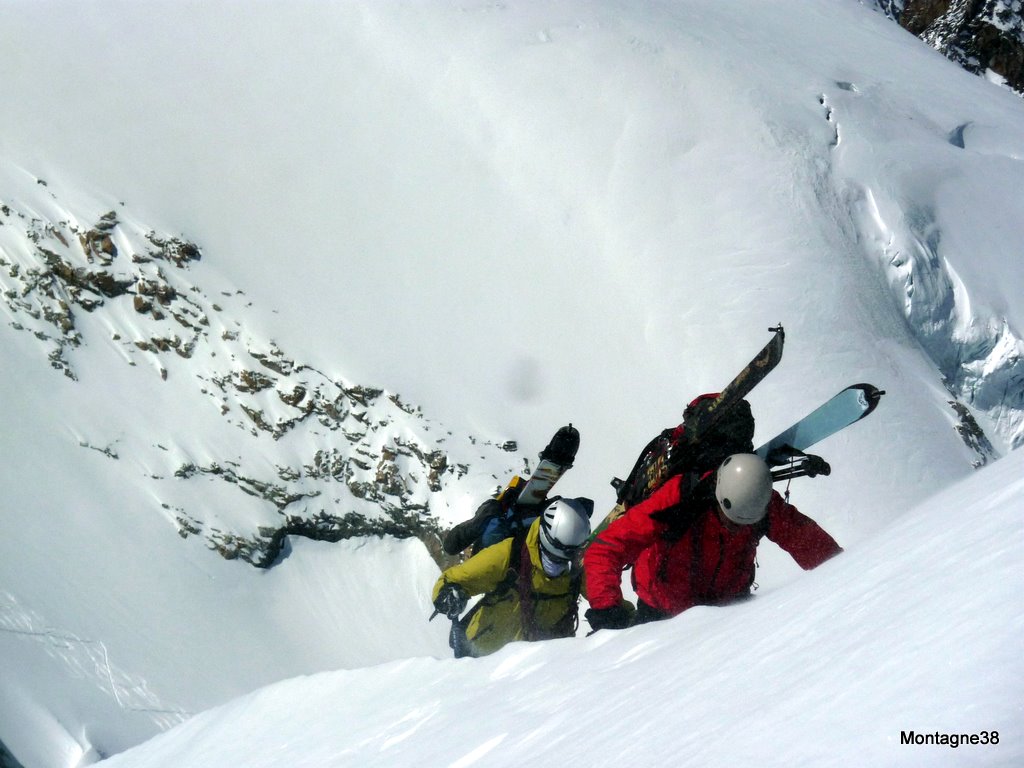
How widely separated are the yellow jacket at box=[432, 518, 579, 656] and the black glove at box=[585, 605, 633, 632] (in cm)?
103

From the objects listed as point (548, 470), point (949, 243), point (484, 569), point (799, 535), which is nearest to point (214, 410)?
point (548, 470)

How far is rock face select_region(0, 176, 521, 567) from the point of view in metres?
15.4

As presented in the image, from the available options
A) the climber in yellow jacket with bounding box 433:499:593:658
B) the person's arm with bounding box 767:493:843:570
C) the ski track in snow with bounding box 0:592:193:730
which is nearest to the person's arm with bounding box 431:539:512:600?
the climber in yellow jacket with bounding box 433:499:593:658

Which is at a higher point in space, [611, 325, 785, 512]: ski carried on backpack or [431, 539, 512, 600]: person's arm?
[611, 325, 785, 512]: ski carried on backpack

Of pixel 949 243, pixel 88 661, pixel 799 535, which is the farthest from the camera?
pixel 949 243

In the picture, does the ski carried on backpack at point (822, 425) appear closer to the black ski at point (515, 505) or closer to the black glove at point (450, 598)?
the black ski at point (515, 505)

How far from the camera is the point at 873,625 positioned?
2.34 metres

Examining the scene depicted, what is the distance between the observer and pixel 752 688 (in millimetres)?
2447

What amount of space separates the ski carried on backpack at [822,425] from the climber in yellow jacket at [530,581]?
1.16 m

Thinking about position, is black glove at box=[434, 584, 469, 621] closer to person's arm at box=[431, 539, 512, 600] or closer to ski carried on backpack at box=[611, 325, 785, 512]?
person's arm at box=[431, 539, 512, 600]

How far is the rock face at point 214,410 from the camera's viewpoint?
50.5ft

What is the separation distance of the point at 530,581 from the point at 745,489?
188cm

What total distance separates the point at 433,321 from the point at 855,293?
7.71m

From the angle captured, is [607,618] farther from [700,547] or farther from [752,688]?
[752,688]
